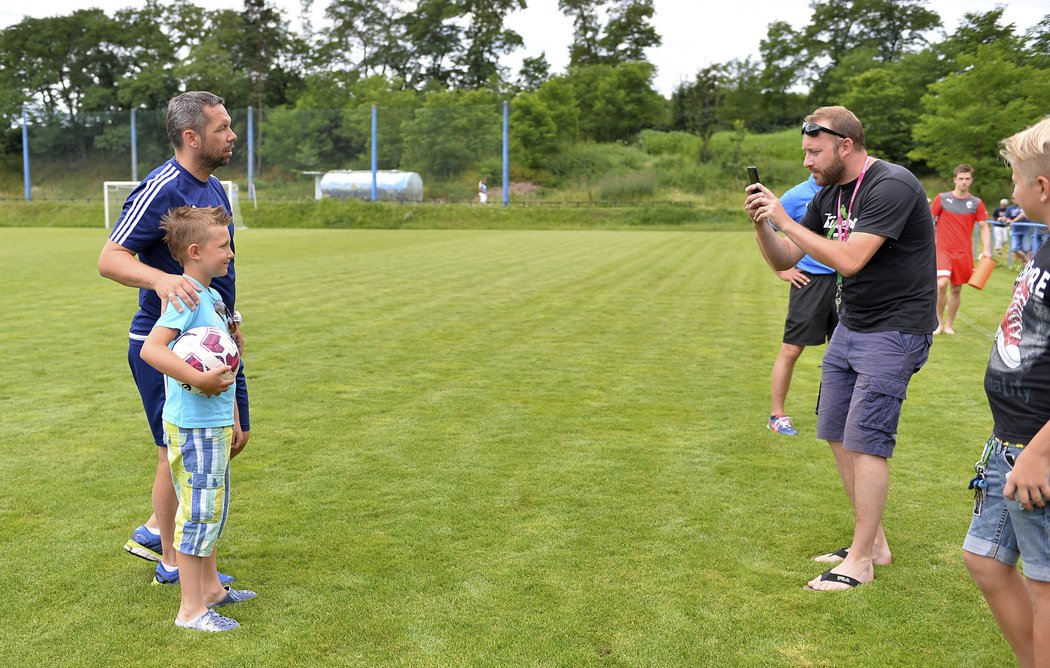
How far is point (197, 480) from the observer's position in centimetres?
349

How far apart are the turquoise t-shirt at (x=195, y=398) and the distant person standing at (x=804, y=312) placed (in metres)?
4.21

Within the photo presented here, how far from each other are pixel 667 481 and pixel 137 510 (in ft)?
9.57

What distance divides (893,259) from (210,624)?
10.2 ft

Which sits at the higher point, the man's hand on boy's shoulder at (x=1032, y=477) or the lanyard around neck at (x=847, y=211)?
the lanyard around neck at (x=847, y=211)

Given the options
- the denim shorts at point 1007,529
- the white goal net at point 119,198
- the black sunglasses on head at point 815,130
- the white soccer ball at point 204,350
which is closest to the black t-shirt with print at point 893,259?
the black sunglasses on head at point 815,130

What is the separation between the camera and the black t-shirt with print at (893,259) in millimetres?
3842

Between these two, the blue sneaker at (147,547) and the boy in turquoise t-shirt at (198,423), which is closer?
the boy in turquoise t-shirt at (198,423)

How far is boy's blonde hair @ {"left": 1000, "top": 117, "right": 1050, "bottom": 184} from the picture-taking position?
2.55 m

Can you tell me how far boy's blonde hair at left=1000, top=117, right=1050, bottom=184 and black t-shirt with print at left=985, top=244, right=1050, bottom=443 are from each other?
8.2 inches

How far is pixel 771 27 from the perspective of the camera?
75125mm

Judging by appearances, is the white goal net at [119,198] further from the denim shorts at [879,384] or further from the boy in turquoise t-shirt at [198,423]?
the denim shorts at [879,384]

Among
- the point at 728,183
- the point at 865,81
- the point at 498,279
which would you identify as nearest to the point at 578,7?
the point at 865,81

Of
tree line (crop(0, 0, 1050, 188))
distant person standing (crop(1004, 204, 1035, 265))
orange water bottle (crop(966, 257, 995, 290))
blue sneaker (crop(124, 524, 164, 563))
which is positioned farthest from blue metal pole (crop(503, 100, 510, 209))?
blue sneaker (crop(124, 524, 164, 563))

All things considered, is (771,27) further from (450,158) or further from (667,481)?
(667,481)
